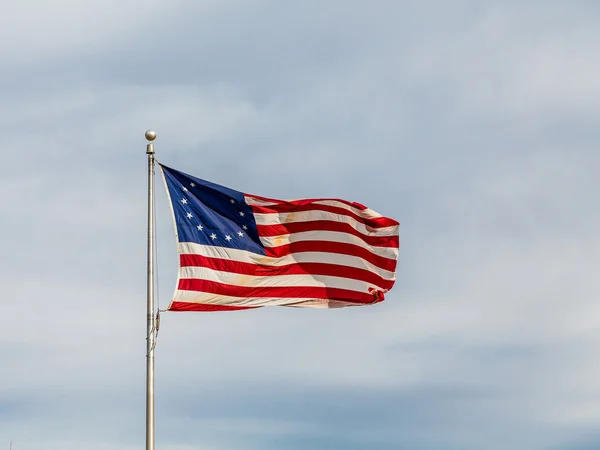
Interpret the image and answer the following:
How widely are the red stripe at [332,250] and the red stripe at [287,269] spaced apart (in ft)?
1.52

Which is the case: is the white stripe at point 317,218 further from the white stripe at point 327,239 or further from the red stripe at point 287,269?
the red stripe at point 287,269

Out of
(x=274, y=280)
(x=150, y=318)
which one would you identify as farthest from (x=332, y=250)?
(x=150, y=318)

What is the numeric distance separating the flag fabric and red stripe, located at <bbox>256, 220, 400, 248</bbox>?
35mm

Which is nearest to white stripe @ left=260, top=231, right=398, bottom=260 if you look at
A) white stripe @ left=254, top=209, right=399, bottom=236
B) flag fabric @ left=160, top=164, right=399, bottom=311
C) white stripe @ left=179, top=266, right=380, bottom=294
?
flag fabric @ left=160, top=164, right=399, bottom=311

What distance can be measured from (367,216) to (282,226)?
3.37 metres

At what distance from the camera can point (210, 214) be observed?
39.4 meters

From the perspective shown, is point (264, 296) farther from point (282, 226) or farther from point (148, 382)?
point (148, 382)

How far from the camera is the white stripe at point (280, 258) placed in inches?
1510

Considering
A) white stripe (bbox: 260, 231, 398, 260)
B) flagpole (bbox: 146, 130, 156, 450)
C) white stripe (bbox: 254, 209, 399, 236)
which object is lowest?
flagpole (bbox: 146, 130, 156, 450)

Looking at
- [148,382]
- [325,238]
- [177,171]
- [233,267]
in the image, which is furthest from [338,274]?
[148,382]

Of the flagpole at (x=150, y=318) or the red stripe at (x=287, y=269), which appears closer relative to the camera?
the flagpole at (x=150, y=318)

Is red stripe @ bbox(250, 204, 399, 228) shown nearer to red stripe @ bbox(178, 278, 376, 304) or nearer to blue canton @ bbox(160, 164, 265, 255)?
blue canton @ bbox(160, 164, 265, 255)

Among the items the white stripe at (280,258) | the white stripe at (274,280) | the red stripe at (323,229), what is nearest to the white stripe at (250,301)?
the white stripe at (274,280)

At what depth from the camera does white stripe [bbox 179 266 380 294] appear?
38.1 meters
